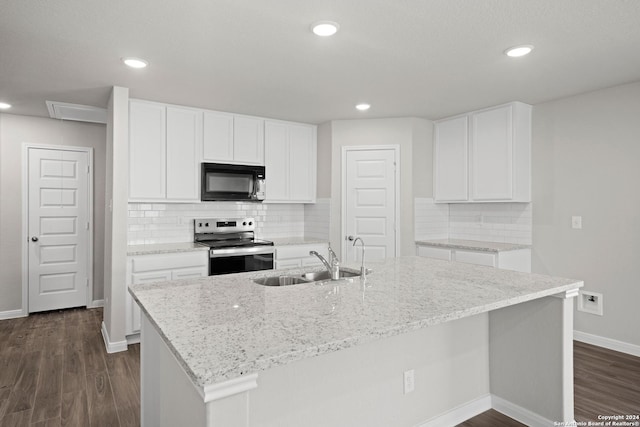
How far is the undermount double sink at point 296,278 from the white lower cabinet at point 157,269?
152cm

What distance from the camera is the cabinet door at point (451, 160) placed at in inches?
177

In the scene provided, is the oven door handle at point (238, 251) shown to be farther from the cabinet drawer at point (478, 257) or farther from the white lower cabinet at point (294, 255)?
the cabinet drawer at point (478, 257)

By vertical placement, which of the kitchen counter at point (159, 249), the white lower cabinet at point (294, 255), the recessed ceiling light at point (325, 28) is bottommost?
the white lower cabinet at point (294, 255)

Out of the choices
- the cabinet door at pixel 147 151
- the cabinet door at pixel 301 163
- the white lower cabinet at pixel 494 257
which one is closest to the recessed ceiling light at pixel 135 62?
the cabinet door at pixel 147 151

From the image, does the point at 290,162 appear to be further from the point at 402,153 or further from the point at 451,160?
the point at 451,160

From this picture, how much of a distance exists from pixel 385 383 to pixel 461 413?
70cm

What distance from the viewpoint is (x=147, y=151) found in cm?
390

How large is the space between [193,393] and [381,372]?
1.03m

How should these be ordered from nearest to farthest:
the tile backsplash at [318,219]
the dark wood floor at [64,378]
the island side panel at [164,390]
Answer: the island side panel at [164,390] → the dark wood floor at [64,378] → the tile backsplash at [318,219]

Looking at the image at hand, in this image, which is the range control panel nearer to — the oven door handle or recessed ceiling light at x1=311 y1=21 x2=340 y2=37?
the oven door handle

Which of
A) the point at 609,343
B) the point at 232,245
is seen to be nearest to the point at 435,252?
the point at 609,343

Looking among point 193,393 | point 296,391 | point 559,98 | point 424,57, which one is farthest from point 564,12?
point 193,393

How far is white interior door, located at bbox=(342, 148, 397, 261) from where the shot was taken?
15.1 feet

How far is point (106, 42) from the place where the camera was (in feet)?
8.42
